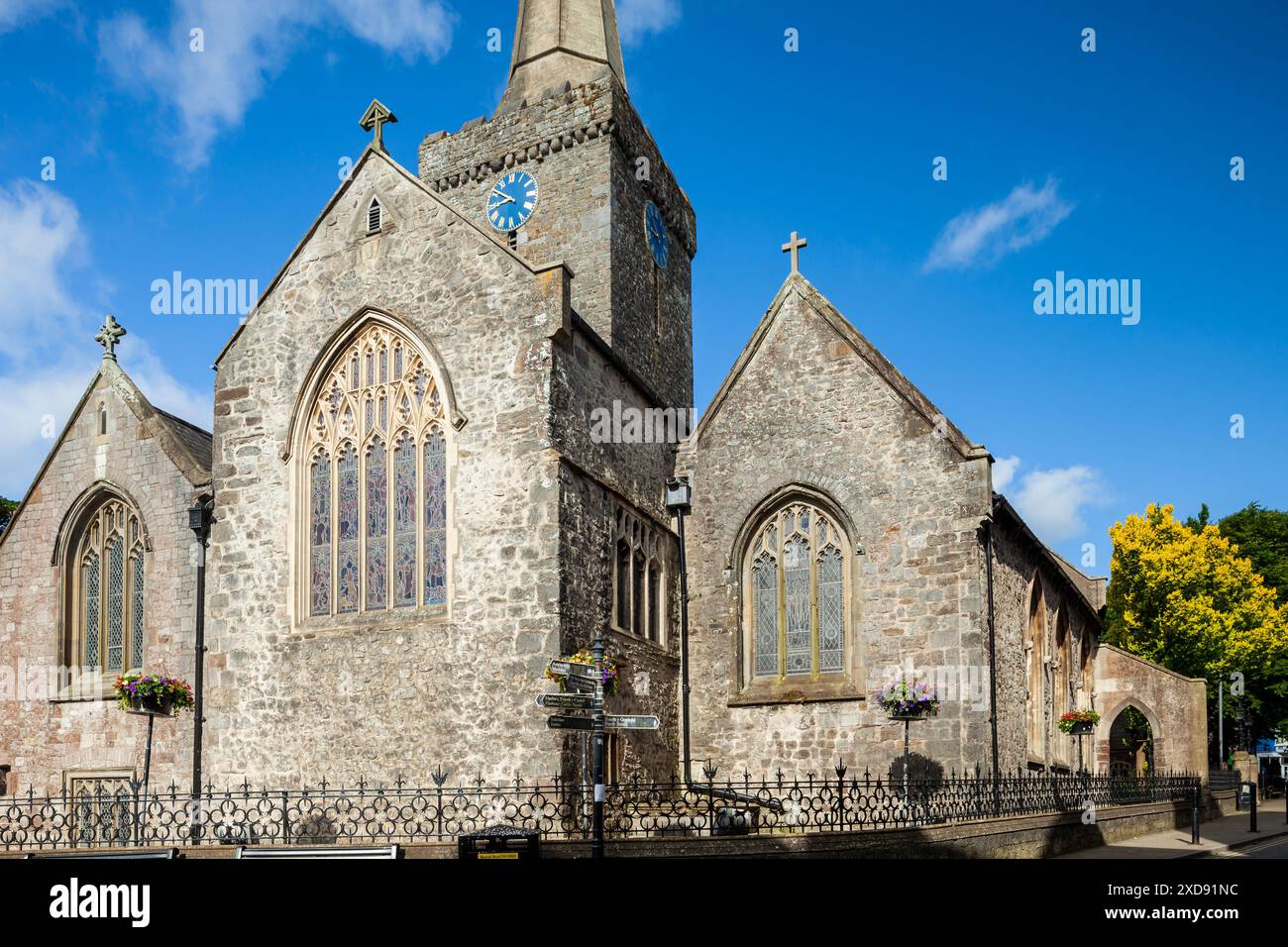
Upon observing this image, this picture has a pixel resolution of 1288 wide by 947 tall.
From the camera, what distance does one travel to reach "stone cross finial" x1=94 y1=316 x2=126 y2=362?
87.0 feet

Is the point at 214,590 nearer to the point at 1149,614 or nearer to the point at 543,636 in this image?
the point at 543,636

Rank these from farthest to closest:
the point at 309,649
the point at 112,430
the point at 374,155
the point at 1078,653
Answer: the point at 1078,653 < the point at 112,430 < the point at 374,155 < the point at 309,649

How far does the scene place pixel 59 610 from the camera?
1008 inches

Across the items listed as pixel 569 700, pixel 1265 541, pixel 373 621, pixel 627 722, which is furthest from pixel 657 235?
pixel 1265 541

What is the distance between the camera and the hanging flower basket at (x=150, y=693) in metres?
21.1

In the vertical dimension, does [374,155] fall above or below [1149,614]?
above

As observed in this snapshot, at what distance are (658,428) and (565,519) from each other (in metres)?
5.73

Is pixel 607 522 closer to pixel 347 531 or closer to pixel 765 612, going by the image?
pixel 765 612

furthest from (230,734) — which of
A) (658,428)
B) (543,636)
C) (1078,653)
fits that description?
(1078,653)

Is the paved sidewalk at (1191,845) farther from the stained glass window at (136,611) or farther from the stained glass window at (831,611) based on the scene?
the stained glass window at (136,611)

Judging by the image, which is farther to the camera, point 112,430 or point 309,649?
point 112,430

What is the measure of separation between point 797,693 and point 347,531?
29.1 ft
